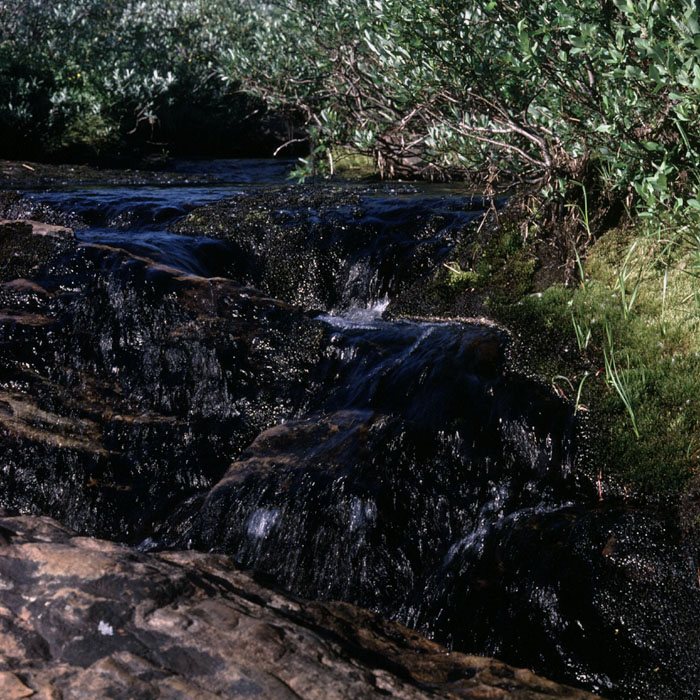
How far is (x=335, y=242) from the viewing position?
8188mm

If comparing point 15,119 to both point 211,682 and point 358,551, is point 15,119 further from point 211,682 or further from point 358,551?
point 211,682

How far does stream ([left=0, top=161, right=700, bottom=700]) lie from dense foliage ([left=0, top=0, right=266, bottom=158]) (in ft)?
29.2

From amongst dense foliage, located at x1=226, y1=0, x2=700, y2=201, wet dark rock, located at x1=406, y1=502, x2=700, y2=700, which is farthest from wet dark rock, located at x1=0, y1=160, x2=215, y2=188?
wet dark rock, located at x1=406, y1=502, x2=700, y2=700

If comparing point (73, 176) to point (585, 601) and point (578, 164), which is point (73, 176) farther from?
point (585, 601)

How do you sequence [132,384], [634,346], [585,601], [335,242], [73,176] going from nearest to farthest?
1. [585,601]
2. [634,346]
3. [132,384]
4. [335,242]
5. [73,176]

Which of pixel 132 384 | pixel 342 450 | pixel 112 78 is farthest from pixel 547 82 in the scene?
pixel 112 78

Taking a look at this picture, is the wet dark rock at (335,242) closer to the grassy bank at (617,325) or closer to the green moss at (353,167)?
the grassy bank at (617,325)

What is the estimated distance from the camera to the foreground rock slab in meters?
2.36

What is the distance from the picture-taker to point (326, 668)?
2.53 m

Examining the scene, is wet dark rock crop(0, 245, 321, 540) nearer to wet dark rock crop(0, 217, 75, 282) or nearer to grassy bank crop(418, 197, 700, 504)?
wet dark rock crop(0, 217, 75, 282)

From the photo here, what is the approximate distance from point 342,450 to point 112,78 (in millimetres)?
15219

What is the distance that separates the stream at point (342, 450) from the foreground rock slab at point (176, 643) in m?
0.67

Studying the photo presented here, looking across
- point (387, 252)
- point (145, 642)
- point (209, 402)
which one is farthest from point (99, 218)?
point (145, 642)

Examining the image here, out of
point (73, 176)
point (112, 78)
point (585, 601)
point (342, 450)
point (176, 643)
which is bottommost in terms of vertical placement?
point (585, 601)
